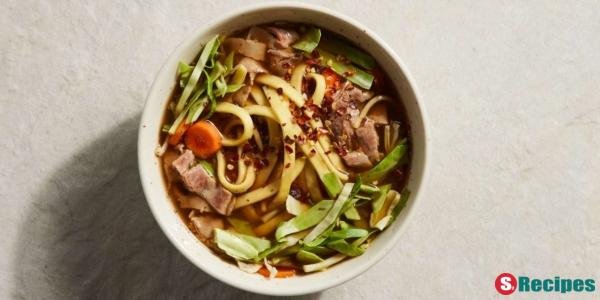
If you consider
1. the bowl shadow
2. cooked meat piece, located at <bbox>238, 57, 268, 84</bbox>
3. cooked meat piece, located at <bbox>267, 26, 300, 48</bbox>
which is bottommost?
the bowl shadow

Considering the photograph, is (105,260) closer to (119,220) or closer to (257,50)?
(119,220)

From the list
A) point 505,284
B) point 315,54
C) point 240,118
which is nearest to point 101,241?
point 240,118

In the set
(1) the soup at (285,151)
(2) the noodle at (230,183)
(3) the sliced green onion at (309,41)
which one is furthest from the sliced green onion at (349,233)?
(3) the sliced green onion at (309,41)

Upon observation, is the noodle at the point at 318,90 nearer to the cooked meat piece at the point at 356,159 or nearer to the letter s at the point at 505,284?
the cooked meat piece at the point at 356,159

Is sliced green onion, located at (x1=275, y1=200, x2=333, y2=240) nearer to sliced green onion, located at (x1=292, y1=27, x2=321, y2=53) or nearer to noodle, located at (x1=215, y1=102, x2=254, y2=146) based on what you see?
noodle, located at (x1=215, y1=102, x2=254, y2=146)

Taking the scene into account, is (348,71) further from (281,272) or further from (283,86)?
(281,272)

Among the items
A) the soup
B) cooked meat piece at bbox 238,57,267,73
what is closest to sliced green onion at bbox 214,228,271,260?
the soup
